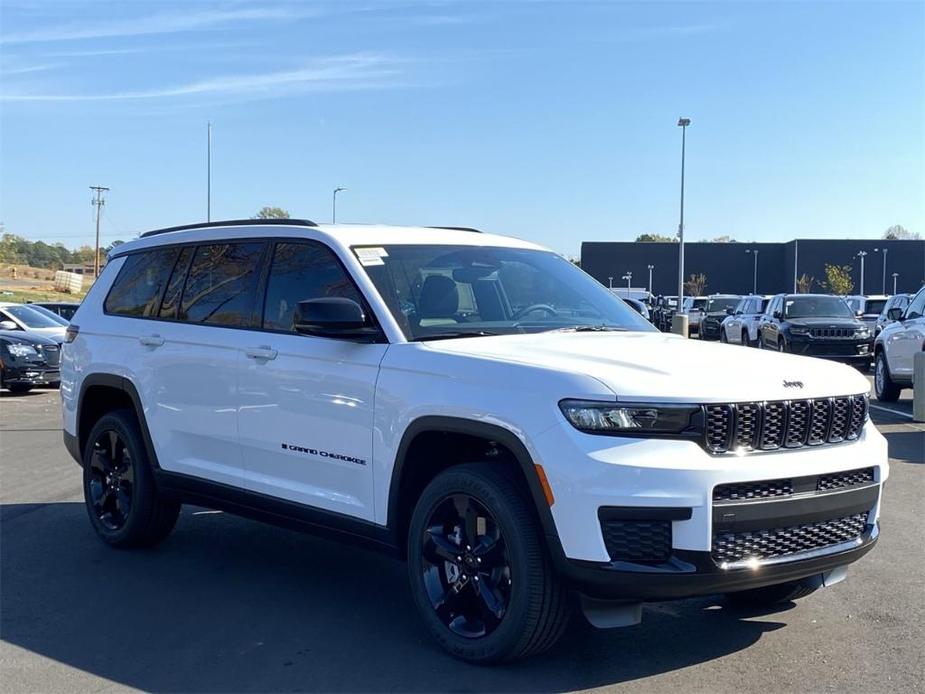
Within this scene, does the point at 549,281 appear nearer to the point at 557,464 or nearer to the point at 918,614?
the point at 557,464

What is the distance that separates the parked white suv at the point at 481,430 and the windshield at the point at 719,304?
3273 cm

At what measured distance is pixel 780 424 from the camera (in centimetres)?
415

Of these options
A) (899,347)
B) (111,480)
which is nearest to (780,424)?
(111,480)

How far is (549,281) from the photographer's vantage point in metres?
5.77

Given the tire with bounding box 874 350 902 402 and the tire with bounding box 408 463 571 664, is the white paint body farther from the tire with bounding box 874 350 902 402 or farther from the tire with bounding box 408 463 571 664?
the tire with bounding box 874 350 902 402

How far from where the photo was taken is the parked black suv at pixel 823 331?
66.3 feet

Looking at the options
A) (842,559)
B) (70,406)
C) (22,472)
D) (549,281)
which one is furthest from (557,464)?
(22,472)

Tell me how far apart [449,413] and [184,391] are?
2.25 metres

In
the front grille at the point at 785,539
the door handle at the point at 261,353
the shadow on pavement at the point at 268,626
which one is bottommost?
the shadow on pavement at the point at 268,626

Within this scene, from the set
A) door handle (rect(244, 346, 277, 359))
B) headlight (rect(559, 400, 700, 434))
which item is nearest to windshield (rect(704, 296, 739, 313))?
door handle (rect(244, 346, 277, 359))

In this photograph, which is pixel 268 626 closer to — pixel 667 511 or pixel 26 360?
pixel 667 511

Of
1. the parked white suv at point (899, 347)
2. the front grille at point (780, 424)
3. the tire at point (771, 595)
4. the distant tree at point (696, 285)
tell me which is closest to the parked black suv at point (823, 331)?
the parked white suv at point (899, 347)

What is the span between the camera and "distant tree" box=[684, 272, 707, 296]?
2960 inches

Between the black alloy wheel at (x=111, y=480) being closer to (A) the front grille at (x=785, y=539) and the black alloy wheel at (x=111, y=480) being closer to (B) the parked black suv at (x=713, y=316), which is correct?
(A) the front grille at (x=785, y=539)
